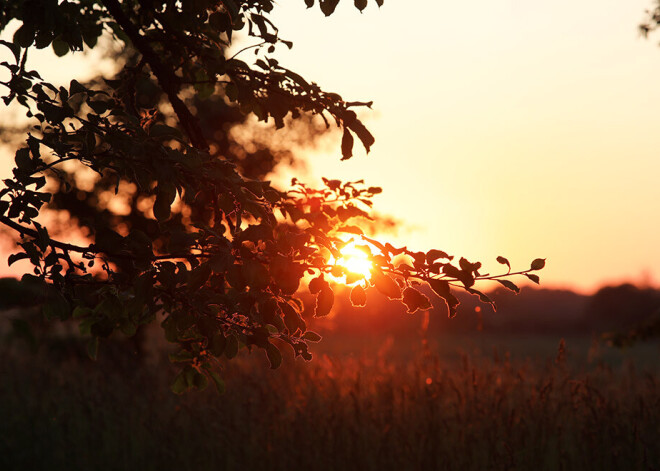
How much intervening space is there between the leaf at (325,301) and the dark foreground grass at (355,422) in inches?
112

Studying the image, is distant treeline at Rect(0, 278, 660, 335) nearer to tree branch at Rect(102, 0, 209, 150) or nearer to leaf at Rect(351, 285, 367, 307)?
tree branch at Rect(102, 0, 209, 150)

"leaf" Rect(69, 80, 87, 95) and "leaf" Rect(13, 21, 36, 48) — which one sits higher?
"leaf" Rect(13, 21, 36, 48)

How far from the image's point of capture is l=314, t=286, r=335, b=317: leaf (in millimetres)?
2936

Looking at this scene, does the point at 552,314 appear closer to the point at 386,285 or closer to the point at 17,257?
the point at 386,285

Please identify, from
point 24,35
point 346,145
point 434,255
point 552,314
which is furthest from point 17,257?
point 552,314

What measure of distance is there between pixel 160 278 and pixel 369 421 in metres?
4.56

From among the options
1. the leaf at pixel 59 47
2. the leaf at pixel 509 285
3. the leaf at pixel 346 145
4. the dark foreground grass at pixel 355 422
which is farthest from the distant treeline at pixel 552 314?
the leaf at pixel 509 285

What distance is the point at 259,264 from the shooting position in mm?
2832

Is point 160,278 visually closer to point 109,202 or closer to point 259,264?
point 259,264

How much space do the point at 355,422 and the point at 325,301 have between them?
13.7ft

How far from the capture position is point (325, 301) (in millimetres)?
2951

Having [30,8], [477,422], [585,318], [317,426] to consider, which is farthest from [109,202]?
[585,318]

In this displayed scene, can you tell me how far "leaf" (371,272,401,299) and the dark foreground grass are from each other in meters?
2.84

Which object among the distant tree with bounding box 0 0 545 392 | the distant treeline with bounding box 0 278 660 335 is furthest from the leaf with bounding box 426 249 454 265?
the distant treeline with bounding box 0 278 660 335
